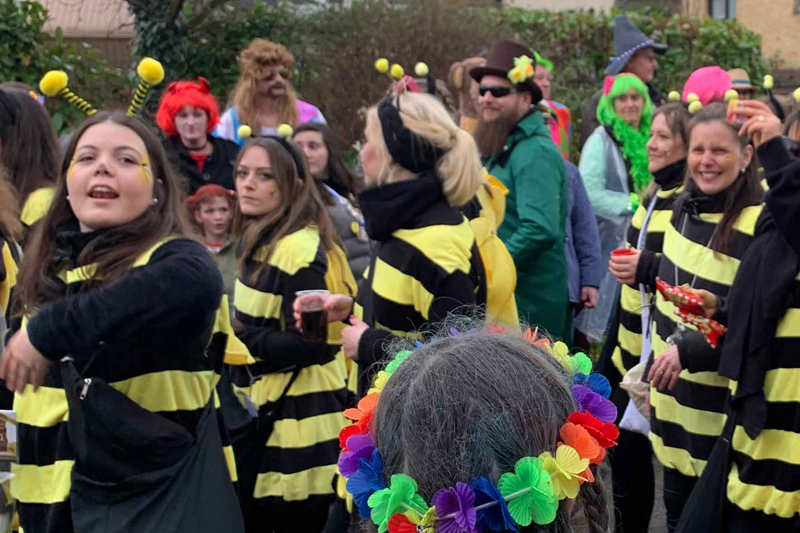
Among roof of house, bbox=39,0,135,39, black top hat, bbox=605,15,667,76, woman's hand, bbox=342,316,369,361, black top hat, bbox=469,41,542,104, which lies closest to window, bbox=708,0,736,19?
roof of house, bbox=39,0,135,39

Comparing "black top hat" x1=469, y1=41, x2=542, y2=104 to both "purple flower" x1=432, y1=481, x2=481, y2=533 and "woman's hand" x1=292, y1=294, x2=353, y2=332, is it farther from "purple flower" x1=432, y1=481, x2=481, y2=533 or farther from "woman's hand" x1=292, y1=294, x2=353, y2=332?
"purple flower" x1=432, y1=481, x2=481, y2=533

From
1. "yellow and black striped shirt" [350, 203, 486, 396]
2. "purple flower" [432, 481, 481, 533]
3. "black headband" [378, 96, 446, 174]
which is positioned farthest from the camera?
"black headband" [378, 96, 446, 174]

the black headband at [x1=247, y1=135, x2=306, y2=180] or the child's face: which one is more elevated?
the black headband at [x1=247, y1=135, x2=306, y2=180]

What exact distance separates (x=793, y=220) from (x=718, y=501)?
1075mm

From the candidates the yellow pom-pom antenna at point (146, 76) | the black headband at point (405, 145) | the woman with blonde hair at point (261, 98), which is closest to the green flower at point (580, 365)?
the black headband at point (405, 145)

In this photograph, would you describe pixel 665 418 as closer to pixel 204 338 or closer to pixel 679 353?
pixel 679 353

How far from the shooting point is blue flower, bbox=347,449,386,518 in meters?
1.98

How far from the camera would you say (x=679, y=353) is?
4352 millimetres

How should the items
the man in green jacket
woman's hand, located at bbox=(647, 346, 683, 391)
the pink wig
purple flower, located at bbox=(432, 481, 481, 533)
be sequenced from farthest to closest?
the pink wig → the man in green jacket → woman's hand, located at bbox=(647, 346, 683, 391) → purple flower, located at bbox=(432, 481, 481, 533)

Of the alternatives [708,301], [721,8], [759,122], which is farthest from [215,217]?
[721,8]

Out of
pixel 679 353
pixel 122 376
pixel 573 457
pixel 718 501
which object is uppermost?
pixel 573 457

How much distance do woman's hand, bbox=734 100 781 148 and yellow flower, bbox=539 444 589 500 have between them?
225 centimetres

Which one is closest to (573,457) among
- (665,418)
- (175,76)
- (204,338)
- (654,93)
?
(204,338)

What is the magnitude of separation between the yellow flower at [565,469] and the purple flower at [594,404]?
0.60 feet
